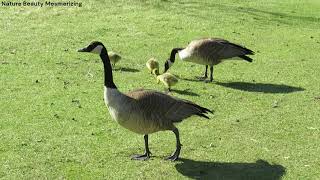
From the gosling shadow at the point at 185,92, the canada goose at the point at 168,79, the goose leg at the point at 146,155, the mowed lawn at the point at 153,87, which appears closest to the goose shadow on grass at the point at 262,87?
the mowed lawn at the point at 153,87

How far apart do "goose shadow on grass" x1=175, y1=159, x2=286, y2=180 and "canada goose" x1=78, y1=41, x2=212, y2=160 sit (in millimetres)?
296

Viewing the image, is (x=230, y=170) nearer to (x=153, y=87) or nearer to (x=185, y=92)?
(x=185, y=92)

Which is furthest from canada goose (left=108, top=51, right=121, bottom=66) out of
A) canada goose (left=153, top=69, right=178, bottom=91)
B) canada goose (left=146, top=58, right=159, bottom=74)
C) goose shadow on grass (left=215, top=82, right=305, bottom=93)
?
goose shadow on grass (left=215, top=82, right=305, bottom=93)

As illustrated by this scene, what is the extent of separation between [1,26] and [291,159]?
10472 mm

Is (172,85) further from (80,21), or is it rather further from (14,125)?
(80,21)

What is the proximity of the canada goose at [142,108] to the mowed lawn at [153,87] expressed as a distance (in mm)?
602

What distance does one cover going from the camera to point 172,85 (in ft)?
35.0

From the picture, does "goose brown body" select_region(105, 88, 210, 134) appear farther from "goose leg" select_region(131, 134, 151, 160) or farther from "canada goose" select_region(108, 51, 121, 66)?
"canada goose" select_region(108, 51, 121, 66)

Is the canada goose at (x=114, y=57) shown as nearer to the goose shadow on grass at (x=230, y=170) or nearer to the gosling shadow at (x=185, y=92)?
the gosling shadow at (x=185, y=92)

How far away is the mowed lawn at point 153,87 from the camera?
7.61 meters

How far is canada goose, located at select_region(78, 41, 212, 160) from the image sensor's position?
724 cm

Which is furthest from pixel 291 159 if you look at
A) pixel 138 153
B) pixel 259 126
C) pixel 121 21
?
pixel 121 21

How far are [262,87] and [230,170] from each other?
13.5 feet

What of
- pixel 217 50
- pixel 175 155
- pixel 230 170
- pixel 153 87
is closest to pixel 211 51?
pixel 217 50
